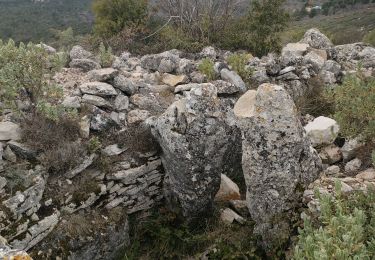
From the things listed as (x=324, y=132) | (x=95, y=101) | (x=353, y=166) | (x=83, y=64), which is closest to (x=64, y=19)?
(x=83, y=64)

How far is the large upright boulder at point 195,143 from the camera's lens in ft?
26.2

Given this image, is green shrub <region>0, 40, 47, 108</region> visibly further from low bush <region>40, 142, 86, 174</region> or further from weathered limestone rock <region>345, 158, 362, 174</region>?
weathered limestone rock <region>345, 158, 362, 174</region>

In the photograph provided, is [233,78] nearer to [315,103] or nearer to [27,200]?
[315,103]

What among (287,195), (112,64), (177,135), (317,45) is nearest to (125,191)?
(177,135)

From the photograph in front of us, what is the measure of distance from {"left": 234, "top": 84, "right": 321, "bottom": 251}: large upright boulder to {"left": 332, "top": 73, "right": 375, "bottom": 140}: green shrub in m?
1.58

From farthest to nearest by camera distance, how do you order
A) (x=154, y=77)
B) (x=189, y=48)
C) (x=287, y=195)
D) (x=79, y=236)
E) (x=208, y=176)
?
(x=189, y=48) < (x=154, y=77) < (x=208, y=176) < (x=79, y=236) < (x=287, y=195)

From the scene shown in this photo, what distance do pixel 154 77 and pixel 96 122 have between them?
3141mm

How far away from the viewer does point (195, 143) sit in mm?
7973

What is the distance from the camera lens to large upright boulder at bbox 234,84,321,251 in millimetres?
6930

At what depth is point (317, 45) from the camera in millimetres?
14734

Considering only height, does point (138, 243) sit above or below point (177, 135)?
below

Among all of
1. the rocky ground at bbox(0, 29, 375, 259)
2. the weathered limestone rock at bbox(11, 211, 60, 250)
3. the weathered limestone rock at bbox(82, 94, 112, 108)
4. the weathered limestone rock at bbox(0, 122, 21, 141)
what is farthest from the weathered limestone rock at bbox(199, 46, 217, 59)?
the weathered limestone rock at bbox(11, 211, 60, 250)

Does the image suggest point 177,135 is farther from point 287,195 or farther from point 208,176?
point 287,195

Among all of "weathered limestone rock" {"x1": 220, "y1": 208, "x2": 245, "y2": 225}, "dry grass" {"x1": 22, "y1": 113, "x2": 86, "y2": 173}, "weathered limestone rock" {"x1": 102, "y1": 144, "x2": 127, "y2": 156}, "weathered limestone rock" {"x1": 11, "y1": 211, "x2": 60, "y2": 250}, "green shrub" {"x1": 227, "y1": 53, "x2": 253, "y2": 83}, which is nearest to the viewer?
"weathered limestone rock" {"x1": 11, "y1": 211, "x2": 60, "y2": 250}
